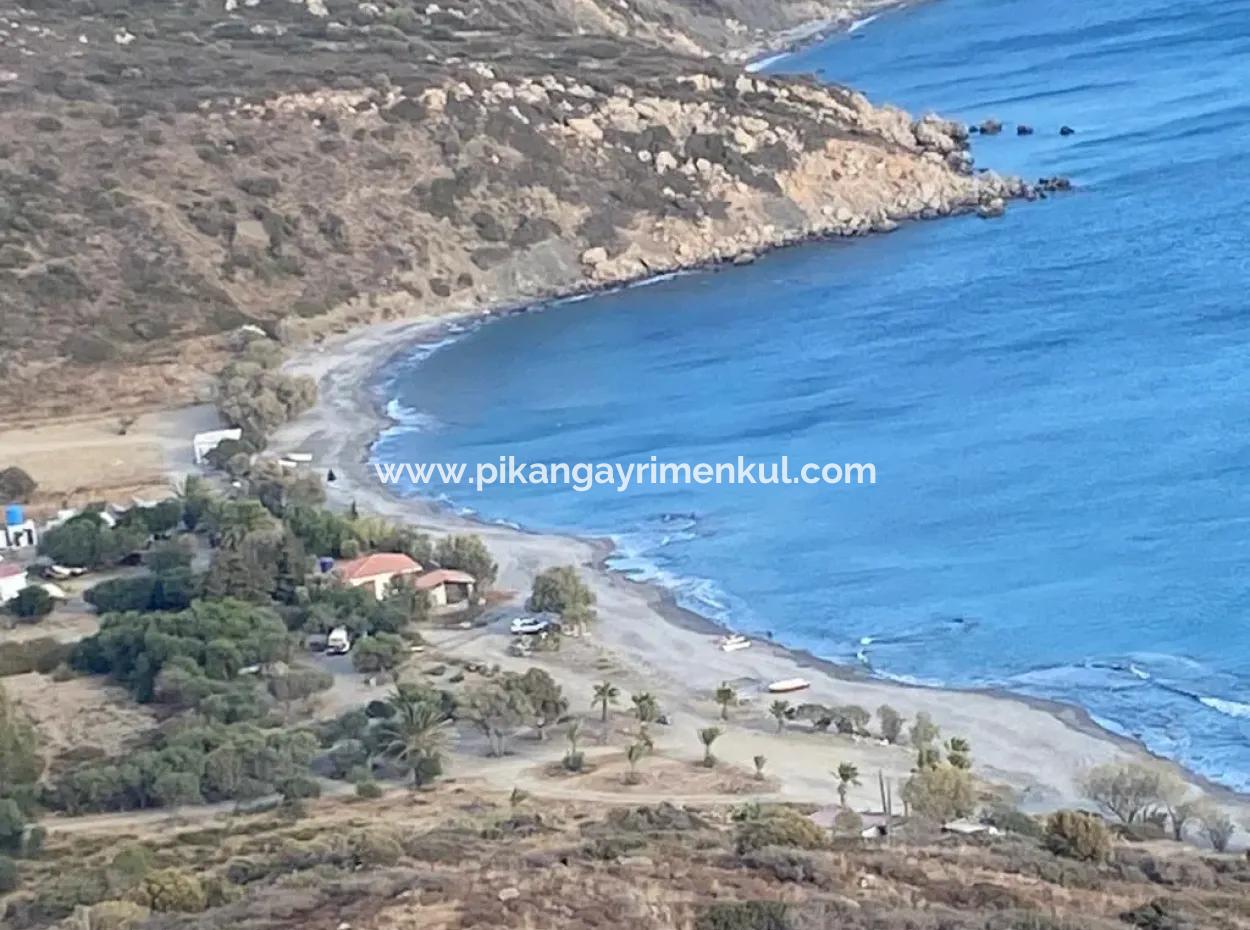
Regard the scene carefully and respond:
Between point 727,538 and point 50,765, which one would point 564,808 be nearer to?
point 50,765

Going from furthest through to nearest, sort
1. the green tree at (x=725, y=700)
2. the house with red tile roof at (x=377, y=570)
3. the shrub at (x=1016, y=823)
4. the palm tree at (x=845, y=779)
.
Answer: the house with red tile roof at (x=377, y=570), the green tree at (x=725, y=700), the palm tree at (x=845, y=779), the shrub at (x=1016, y=823)

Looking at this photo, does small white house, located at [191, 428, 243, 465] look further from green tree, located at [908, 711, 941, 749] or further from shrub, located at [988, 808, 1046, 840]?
shrub, located at [988, 808, 1046, 840]

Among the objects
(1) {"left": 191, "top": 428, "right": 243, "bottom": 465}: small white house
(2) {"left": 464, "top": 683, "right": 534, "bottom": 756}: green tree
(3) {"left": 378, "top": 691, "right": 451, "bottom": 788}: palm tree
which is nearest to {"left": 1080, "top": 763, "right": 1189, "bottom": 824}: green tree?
(2) {"left": 464, "top": 683, "right": 534, "bottom": 756}: green tree

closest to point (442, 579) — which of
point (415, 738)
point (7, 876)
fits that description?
point (415, 738)

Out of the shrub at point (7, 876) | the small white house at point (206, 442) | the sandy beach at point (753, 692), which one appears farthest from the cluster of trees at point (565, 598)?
the small white house at point (206, 442)

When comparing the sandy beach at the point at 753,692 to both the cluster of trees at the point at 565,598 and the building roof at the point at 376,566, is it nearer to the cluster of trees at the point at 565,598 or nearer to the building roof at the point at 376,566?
the cluster of trees at the point at 565,598

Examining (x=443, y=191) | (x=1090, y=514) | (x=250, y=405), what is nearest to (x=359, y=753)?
(x=1090, y=514)
